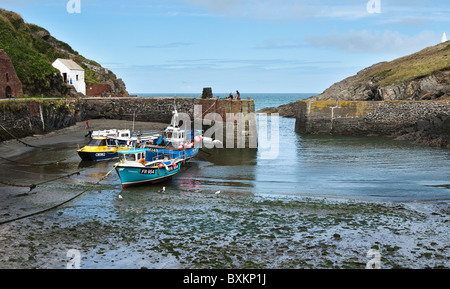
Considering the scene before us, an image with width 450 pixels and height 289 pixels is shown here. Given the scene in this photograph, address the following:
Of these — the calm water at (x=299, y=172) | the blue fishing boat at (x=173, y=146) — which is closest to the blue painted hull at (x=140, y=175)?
the calm water at (x=299, y=172)

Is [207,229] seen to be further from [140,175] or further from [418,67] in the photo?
[418,67]

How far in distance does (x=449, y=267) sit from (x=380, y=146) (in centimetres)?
2652

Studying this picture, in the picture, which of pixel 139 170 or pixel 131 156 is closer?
pixel 139 170

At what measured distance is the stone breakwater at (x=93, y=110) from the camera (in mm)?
34406

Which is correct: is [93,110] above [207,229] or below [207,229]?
above

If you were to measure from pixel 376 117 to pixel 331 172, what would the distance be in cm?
2035

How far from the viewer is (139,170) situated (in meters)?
20.8

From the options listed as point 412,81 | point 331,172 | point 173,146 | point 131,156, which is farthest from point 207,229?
point 412,81

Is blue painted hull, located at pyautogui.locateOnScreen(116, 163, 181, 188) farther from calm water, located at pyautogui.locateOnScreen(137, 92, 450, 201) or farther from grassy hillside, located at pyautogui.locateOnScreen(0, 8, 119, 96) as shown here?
grassy hillside, located at pyautogui.locateOnScreen(0, 8, 119, 96)

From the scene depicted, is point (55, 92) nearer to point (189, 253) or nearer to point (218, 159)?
point (218, 159)

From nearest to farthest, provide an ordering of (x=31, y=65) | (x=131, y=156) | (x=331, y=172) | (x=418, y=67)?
(x=131, y=156), (x=331, y=172), (x=31, y=65), (x=418, y=67)

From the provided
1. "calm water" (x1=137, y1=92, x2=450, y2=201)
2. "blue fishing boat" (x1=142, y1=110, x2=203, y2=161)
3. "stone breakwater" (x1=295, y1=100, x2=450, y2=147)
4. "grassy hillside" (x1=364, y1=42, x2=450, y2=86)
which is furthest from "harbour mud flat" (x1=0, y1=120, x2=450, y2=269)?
"grassy hillside" (x1=364, y1=42, x2=450, y2=86)

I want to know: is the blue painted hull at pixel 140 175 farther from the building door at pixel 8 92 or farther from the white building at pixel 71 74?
the white building at pixel 71 74

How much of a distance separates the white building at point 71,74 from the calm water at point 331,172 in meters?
29.1
